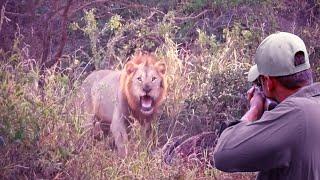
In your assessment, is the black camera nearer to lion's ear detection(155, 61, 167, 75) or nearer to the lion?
the lion

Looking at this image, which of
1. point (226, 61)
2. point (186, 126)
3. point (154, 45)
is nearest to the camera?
point (186, 126)

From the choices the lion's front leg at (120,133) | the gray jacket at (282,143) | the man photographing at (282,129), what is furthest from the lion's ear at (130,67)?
the gray jacket at (282,143)

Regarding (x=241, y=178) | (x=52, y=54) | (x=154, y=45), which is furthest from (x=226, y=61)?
(x=241, y=178)

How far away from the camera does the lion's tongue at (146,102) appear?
7.85 m

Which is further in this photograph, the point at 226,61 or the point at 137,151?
the point at 226,61

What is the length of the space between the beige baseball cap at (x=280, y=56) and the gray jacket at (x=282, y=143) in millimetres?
124

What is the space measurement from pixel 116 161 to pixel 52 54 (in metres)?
2.70

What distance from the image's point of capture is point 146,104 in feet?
25.8

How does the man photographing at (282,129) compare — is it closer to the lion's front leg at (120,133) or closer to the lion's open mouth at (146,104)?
the lion's front leg at (120,133)

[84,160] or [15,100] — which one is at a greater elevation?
[15,100]

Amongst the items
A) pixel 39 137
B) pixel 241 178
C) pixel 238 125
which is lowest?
pixel 241 178

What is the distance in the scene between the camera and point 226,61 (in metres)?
8.78

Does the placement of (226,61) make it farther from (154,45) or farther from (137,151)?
(137,151)

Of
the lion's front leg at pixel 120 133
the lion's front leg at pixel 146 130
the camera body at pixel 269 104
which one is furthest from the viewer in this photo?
the lion's front leg at pixel 146 130
